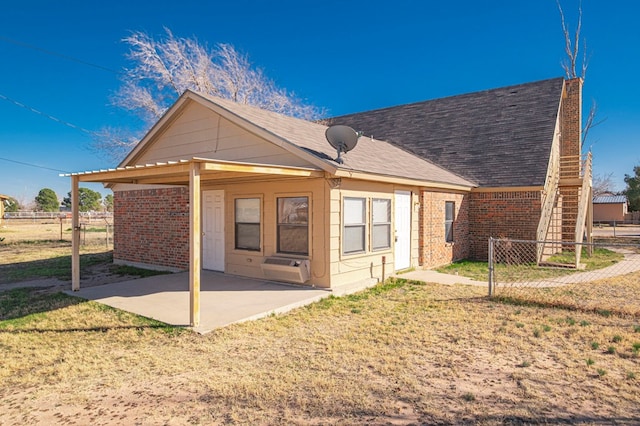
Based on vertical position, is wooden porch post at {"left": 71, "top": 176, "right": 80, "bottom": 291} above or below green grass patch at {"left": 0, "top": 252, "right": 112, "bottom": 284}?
above

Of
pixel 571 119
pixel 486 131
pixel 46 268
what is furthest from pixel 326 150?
pixel 571 119

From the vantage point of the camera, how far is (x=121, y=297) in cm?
828

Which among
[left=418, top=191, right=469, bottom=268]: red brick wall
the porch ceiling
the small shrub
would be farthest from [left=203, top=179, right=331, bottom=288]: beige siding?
the small shrub

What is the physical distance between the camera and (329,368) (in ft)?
15.3

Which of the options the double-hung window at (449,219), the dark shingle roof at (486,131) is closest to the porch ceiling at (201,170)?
the double-hung window at (449,219)

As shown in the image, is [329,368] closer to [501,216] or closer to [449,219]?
[449,219]

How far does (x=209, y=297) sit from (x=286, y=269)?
1782 mm

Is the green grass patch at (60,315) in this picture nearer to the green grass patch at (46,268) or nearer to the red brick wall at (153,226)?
the green grass patch at (46,268)

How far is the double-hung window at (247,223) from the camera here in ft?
32.5

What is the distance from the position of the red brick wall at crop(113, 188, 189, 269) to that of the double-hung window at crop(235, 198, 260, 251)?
2072mm

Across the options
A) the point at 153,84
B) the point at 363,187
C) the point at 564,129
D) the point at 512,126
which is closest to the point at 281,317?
the point at 363,187

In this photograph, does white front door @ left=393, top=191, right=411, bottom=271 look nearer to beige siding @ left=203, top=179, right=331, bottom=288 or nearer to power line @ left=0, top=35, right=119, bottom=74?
beige siding @ left=203, top=179, right=331, bottom=288

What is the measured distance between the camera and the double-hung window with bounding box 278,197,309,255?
A: 29.6ft

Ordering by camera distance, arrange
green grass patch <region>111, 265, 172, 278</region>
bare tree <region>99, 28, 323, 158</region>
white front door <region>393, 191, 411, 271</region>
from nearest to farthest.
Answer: white front door <region>393, 191, 411, 271</region> → green grass patch <region>111, 265, 172, 278</region> → bare tree <region>99, 28, 323, 158</region>
